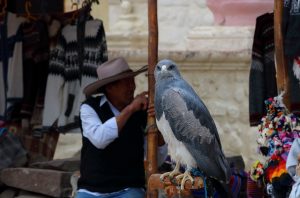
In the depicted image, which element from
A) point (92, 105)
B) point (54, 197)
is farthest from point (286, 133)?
point (54, 197)

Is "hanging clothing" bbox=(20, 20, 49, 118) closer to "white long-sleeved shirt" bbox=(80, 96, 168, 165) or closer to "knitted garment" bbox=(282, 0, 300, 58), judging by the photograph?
"white long-sleeved shirt" bbox=(80, 96, 168, 165)

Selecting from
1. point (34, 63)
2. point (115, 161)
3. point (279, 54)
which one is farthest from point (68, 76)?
point (279, 54)

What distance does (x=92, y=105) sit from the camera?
25.0ft

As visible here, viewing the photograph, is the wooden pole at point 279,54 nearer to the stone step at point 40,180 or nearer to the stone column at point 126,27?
the stone step at point 40,180

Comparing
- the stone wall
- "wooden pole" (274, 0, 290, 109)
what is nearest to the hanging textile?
"wooden pole" (274, 0, 290, 109)

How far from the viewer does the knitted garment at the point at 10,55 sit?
925 centimetres

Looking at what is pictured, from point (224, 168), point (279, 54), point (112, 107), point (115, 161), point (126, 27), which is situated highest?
point (279, 54)

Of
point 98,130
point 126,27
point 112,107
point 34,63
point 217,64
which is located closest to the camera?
point 98,130

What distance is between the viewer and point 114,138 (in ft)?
24.4

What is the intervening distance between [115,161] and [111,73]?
1.92 ft

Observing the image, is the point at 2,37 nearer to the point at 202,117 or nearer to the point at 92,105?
the point at 92,105

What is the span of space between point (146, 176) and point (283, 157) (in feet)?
3.68

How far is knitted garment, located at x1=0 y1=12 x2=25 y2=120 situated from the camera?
925 centimetres

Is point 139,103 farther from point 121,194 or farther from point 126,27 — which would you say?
point 126,27
